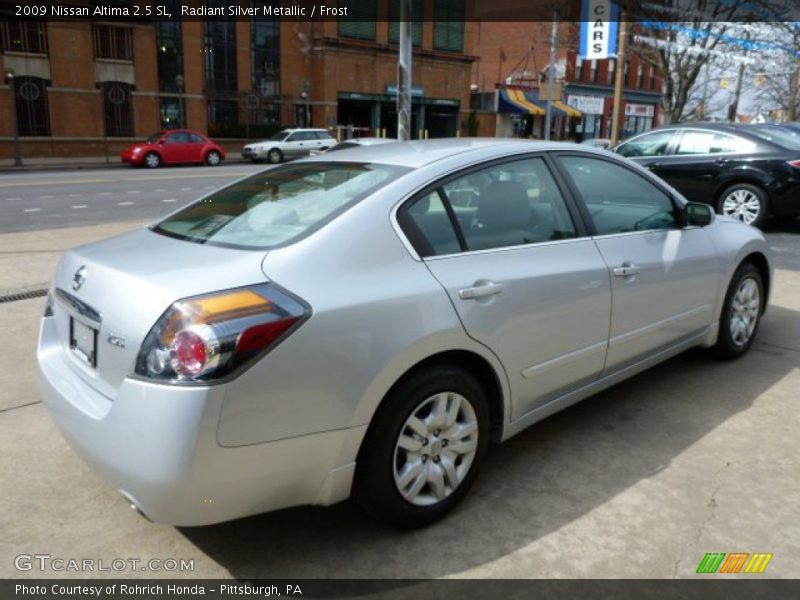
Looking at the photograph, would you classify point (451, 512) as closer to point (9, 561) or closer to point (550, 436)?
point (550, 436)

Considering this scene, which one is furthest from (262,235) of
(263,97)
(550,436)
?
(263,97)

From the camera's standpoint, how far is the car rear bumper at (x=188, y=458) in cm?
212

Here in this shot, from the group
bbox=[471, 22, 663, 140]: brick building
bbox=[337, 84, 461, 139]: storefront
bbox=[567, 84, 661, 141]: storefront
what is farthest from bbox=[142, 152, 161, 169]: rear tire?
bbox=[567, 84, 661, 141]: storefront

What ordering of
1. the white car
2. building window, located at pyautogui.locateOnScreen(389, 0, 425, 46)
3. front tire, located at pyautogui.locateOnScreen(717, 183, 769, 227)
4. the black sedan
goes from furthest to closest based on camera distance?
building window, located at pyautogui.locateOnScreen(389, 0, 425, 46) → the white car → front tire, located at pyautogui.locateOnScreen(717, 183, 769, 227) → the black sedan

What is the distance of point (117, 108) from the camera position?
31359mm

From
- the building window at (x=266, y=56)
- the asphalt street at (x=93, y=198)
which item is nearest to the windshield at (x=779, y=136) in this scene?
the asphalt street at (x=93, y=198)

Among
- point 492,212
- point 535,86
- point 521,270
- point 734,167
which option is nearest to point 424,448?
point 521,270

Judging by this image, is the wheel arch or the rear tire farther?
the rear tire

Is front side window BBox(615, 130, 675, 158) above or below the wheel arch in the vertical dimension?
above

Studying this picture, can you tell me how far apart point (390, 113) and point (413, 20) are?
5.44m

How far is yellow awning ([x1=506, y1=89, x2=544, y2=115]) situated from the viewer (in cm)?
4459

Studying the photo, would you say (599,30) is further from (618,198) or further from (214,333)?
(214,333)

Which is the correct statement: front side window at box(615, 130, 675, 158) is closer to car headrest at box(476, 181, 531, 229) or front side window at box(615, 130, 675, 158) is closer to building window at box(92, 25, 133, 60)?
car headrest at box(476, 181, 531, 229)

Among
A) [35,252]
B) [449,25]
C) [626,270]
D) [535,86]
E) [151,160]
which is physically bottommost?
[151,160]
